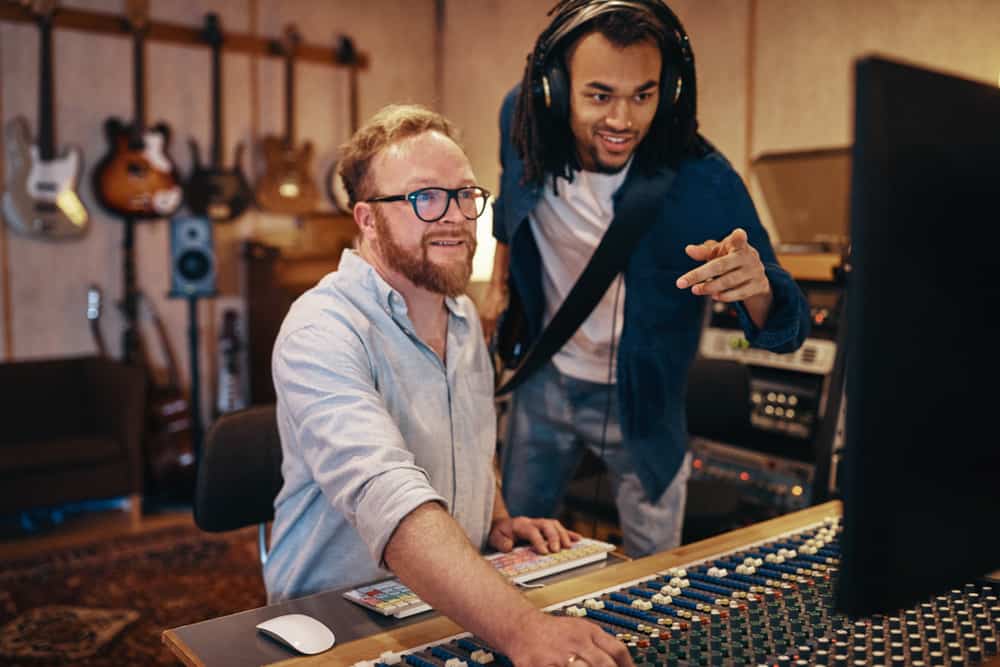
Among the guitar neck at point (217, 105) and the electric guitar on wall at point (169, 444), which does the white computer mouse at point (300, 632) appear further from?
the guitar neck at point (217, 105)

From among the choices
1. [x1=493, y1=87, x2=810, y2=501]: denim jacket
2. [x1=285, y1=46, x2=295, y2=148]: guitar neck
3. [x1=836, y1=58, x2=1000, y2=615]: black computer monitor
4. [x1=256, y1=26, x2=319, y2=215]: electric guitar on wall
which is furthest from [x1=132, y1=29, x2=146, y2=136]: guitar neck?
[x1=836, y1=58, x2=1000, y2=615]: black computer monitor

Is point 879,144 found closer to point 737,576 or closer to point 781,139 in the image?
point 737,576

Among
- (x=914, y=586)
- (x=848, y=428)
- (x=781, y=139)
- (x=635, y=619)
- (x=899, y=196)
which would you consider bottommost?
(x=635, y=619)

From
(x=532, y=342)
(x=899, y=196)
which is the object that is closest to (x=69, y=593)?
(x=532, y=342)

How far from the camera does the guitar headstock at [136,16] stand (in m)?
5.16

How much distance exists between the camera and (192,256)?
17.4 feet

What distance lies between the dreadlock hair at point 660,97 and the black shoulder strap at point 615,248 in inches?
1.5

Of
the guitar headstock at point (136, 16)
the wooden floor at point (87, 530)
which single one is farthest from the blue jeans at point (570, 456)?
the guitar headstock at point (136, 16)

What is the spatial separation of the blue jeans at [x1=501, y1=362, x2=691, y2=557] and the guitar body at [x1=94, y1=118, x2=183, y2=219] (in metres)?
3.77

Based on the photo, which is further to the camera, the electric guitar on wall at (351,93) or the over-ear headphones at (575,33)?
the electric guitar on wall at (351,93)

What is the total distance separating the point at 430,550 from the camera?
1.08m

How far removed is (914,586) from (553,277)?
4.03ft

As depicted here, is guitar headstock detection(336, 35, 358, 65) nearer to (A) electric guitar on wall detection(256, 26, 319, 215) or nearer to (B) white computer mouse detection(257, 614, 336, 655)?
(A) electric guitar on wall detection(256, 26, 319, 215)

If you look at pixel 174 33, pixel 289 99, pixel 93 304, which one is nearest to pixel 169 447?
pixel 93 304
